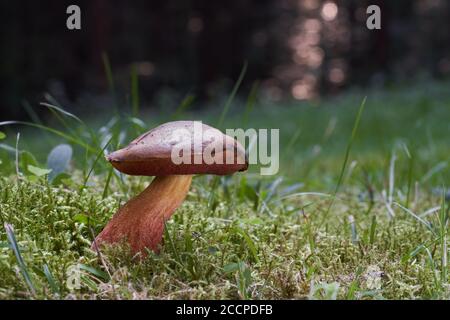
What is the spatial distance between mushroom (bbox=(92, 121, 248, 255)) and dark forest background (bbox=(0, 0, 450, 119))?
12561 mm

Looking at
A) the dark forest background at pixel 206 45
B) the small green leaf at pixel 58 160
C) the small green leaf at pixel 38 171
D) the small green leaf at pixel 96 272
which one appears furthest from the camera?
the dark forest background at pixel 206 45

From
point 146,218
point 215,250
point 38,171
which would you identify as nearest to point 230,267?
point 215,250

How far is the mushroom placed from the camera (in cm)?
125

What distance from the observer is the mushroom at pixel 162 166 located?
4.09 feet

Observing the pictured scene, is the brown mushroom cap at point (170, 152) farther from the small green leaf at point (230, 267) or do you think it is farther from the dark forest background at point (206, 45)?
the dark forest background at point (206, 45)

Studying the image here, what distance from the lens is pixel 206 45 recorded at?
1658cm

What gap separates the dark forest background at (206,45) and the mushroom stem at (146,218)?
1256 centimetres

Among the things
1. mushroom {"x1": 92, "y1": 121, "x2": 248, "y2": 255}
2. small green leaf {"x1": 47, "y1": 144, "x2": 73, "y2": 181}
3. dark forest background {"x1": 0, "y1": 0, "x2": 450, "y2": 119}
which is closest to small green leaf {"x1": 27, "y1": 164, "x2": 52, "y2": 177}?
small green leaf {"x1": 47, "y1": 144, "x2": 73, "y2": 181}

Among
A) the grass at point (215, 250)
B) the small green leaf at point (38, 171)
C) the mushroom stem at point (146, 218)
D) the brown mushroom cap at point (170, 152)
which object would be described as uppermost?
the brown mushroom cap at point (170, 152)

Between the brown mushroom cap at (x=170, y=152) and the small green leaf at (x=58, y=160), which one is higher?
the brown mushroom cap at (x=170, y=152)

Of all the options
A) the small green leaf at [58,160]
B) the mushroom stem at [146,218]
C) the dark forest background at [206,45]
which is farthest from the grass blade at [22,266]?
the dark forest background at [206,45]

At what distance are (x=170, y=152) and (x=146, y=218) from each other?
30 cm

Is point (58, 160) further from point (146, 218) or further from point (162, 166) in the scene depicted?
point (162, 166)

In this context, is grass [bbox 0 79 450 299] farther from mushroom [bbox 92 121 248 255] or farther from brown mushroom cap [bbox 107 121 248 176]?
brown mushroom cap [bbox 107 121 248 176]
